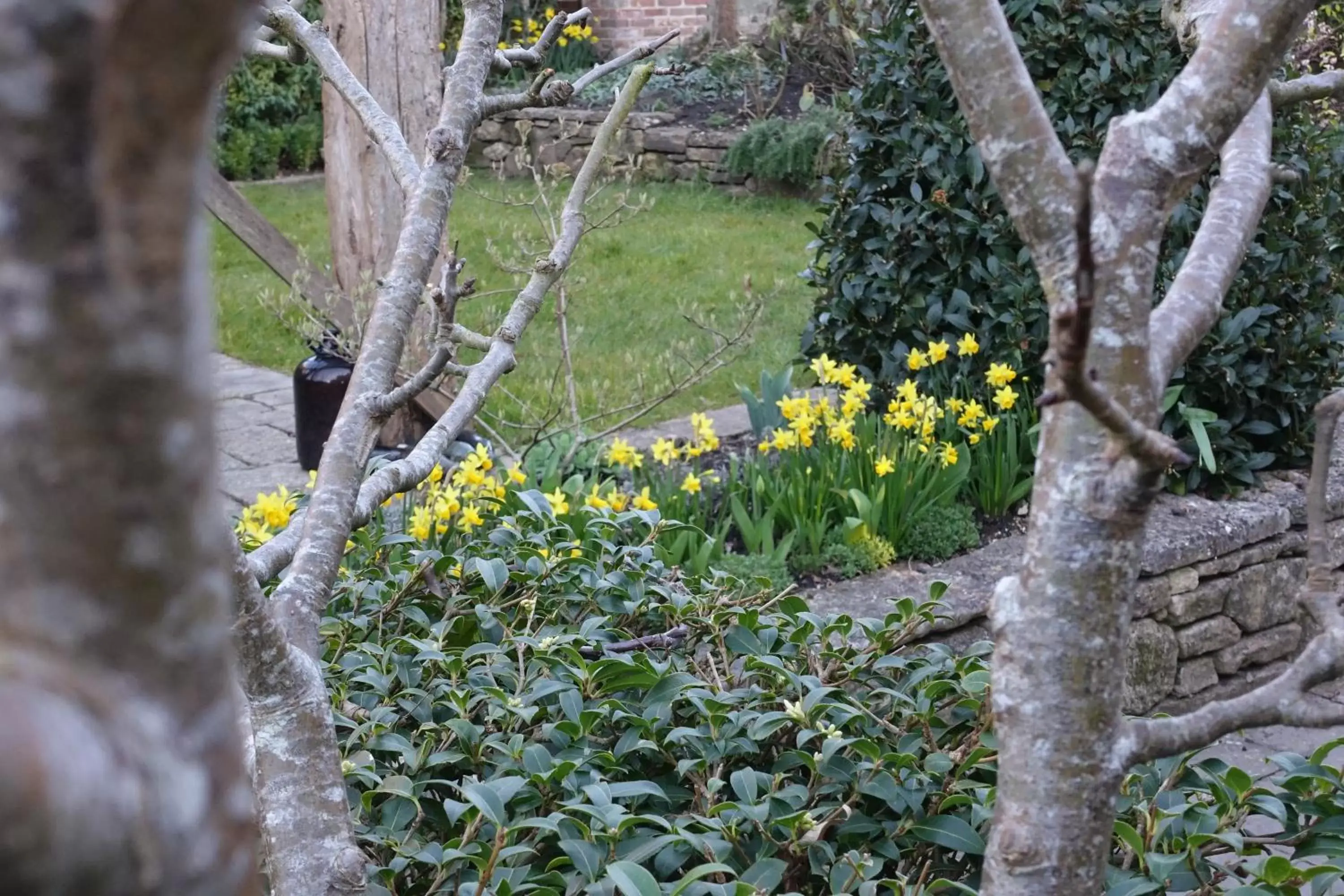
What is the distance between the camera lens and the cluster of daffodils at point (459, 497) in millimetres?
2891

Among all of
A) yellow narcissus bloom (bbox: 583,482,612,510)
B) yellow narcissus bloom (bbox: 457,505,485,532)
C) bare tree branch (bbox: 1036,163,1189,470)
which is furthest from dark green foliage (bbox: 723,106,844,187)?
bare tree branch (bbox: 1036,163,1189,470)

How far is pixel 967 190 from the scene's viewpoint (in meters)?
4.29

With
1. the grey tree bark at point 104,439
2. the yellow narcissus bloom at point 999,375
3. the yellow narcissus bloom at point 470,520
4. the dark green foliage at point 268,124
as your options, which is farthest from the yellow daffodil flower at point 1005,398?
the dark green foliage at point 268,124

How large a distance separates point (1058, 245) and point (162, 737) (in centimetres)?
103

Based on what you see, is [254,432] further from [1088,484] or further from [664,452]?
[1088,484]

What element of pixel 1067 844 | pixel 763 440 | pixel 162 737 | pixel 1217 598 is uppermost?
pixel 162 737

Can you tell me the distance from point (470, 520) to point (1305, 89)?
1.85m

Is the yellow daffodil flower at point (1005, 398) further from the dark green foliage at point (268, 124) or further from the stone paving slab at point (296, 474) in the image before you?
the dark green foliage at point (268, 124)

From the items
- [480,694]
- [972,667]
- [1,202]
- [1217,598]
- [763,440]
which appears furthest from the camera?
[763,440]

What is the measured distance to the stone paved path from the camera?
512 cm

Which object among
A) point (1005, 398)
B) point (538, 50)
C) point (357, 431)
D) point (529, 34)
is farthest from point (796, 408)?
point (529, 34)

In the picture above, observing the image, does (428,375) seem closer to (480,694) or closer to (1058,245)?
(480,694)

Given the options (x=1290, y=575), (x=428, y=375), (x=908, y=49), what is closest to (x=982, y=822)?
(x=428, y=375)

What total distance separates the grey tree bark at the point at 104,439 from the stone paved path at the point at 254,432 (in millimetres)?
4226
